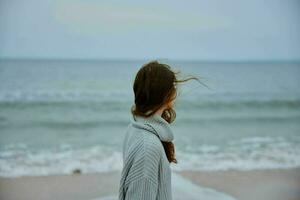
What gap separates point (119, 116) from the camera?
6320 millimetres

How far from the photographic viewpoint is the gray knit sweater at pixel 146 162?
1086 mm

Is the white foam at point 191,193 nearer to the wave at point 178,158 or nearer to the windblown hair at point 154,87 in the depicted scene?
the wave at point 178,158

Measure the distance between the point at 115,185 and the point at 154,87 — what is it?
7.51ft

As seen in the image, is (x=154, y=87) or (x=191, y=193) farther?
(x=191, y=193)

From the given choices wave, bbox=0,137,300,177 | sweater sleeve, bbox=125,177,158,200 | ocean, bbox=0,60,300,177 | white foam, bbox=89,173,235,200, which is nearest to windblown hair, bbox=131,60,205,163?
sweater sleeve, bbox=125,177,158,200

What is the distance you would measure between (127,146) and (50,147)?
3920 millimetres

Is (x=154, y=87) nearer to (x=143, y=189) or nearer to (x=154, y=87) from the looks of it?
(x=154, y=87)

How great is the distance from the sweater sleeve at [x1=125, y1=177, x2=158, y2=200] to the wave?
8.96ft

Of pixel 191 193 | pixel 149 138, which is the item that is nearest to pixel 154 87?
pixel 149 138

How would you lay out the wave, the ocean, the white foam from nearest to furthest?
the white foam
the wave
the ocean

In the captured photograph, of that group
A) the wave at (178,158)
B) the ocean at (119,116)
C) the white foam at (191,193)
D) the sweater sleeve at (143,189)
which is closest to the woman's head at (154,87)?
the sweater sleeve at (143,189)

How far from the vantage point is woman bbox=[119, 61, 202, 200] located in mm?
1087

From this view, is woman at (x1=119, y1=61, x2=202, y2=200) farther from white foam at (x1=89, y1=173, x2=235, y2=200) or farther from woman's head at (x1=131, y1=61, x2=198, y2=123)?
white foam at (x1=89, y1=173, x2=235, y2=200)

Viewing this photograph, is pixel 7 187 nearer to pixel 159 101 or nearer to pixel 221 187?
pixel 221 187
